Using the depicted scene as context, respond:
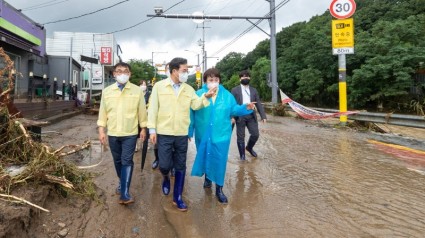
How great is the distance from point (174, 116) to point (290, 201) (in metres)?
1.79

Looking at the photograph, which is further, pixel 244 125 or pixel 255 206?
pixel 244 125

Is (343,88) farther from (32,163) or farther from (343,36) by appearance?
(32,163)

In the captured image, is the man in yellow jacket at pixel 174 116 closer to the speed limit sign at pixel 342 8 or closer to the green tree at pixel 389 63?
the speed limit sign at pixel 342 8

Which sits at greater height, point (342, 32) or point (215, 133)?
point (342, 32)

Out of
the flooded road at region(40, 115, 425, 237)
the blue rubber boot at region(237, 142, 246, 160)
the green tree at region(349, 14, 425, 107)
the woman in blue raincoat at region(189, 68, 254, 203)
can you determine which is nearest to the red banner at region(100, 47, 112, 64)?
the green tree at region(349, 14, 425, 107)

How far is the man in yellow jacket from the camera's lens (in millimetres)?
3922

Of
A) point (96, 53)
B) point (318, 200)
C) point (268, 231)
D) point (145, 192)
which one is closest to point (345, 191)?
point (318, 200)

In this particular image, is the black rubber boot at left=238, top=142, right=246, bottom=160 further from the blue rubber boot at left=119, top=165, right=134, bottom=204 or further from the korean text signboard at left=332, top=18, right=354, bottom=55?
the korean text signboard at left=332, top=18, right=354, bottom=55

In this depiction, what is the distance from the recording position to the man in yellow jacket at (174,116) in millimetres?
3922

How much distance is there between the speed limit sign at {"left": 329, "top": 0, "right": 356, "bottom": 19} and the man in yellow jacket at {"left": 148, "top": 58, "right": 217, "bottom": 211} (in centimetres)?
930

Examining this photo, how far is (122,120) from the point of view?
4027mm

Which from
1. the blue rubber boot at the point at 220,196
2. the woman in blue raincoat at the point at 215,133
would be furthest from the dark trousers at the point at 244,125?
the blue rubber boot at the point at 220,196

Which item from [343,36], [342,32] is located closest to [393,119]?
[343,36]

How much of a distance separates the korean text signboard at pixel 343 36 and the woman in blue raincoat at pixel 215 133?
28.2 ft
